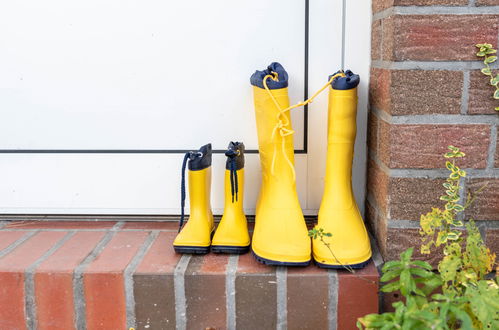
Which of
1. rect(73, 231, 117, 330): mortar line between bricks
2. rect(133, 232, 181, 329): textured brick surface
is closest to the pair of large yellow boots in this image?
rect(133, 232, 181, 329): textured brick surface

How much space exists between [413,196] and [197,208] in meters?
0.48

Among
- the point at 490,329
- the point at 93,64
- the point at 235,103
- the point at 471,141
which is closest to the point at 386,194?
the point at 471,141

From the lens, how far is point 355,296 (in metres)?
1.05

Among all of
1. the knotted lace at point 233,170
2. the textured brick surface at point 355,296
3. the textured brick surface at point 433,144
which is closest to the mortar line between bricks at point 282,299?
the textured brick surface at point 355,296

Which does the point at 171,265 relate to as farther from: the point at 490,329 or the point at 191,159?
the point at 490,329

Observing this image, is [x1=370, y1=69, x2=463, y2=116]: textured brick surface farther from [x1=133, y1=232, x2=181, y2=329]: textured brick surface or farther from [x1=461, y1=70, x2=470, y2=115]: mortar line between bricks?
[x1=133, y1=232, x2=181, y2=329]: textured brick surface

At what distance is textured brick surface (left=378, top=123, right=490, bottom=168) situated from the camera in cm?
103

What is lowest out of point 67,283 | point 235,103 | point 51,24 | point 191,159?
point 67,283

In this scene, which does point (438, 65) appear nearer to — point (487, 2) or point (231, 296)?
point (487, 2)

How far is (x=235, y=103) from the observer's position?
1315 mm

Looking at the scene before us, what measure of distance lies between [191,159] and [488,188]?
2.10ft

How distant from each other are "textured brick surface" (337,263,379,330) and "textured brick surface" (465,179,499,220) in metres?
0.25

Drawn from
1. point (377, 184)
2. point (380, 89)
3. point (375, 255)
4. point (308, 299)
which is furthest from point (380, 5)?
point (308, 299)

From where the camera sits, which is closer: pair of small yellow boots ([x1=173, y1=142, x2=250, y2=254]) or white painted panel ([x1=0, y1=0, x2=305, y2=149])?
pair of small yellow boots ([x1=173, y1=142, x2=250, y2=254])
